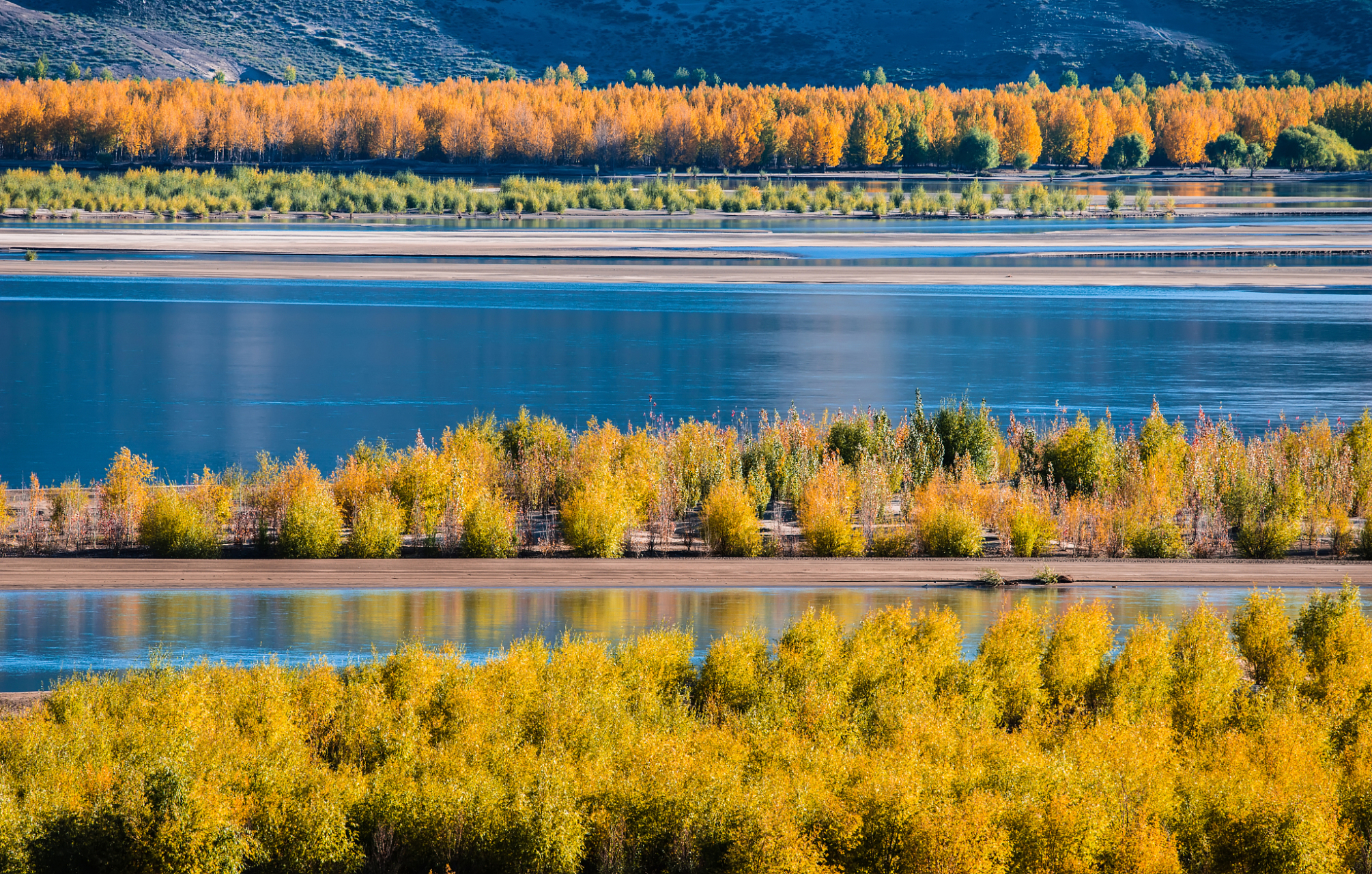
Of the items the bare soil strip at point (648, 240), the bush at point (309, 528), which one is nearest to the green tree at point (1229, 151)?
the bare soil strip at point (648, 240)

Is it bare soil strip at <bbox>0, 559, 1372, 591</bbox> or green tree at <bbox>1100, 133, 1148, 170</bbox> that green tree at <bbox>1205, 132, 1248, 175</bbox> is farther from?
bare soil strip at <bbox>0, 559, 1372, 591</bbox>

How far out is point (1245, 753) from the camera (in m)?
12.9

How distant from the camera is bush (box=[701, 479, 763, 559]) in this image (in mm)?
21875

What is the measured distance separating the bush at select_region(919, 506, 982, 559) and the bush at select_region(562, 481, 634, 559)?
4.03m

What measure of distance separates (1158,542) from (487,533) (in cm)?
874

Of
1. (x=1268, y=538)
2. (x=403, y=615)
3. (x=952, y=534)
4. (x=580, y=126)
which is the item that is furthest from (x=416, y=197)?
(x=403, y=615)

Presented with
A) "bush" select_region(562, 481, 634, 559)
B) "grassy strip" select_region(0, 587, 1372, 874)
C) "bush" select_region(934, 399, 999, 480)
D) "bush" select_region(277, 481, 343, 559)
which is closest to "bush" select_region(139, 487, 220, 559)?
"bush" select_region(277, 481, 343, 559)

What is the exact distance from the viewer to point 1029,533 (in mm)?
21875

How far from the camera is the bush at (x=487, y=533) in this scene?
21.6m

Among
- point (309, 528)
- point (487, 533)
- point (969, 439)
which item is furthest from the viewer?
point (969, 439)

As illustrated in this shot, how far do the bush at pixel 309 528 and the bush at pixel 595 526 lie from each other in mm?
3009

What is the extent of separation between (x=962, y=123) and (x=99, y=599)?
13985cm

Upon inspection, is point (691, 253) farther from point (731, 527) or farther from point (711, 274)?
point (731, 527)

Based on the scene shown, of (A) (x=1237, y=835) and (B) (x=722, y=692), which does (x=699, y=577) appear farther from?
(A) (x=1237, y=835)
